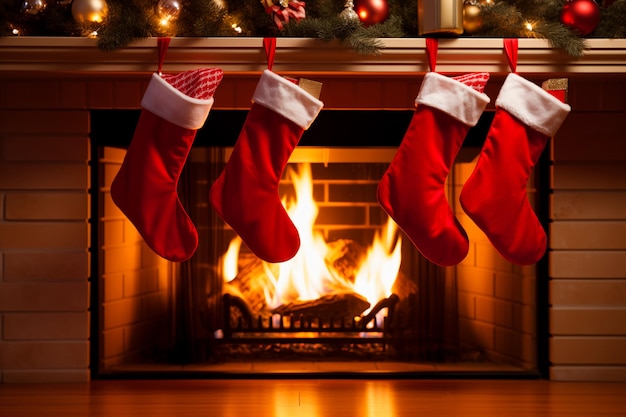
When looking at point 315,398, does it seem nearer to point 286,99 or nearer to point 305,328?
point 305,328

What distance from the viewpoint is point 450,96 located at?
2078 mm

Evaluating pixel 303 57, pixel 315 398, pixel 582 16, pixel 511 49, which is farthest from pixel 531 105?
pixel 315 398

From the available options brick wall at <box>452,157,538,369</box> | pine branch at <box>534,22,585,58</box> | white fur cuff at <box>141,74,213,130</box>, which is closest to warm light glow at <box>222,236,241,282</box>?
white fur cuff at <box>141,74,213,130</box>

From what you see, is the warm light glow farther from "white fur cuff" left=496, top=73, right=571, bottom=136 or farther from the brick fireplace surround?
"white fur cuff" left=496, top=73, right=571, bottom=136

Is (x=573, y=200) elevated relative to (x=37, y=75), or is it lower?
lower

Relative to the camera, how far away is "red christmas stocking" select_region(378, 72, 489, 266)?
208 cm

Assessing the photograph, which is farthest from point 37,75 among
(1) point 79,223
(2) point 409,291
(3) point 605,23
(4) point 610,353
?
(4) point 610,353

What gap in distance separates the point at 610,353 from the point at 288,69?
1286 mm

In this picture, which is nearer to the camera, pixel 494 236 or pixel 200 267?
pixel 494 236

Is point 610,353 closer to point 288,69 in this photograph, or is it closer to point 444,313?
point 444,313

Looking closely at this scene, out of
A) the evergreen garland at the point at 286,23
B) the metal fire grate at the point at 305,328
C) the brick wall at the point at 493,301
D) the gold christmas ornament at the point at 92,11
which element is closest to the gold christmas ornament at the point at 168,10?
the evergreen garland at the point at 286,23

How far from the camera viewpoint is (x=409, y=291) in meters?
2.57

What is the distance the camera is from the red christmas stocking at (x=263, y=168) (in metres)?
2.09

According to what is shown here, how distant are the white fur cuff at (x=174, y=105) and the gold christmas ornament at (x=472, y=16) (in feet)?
2.36
